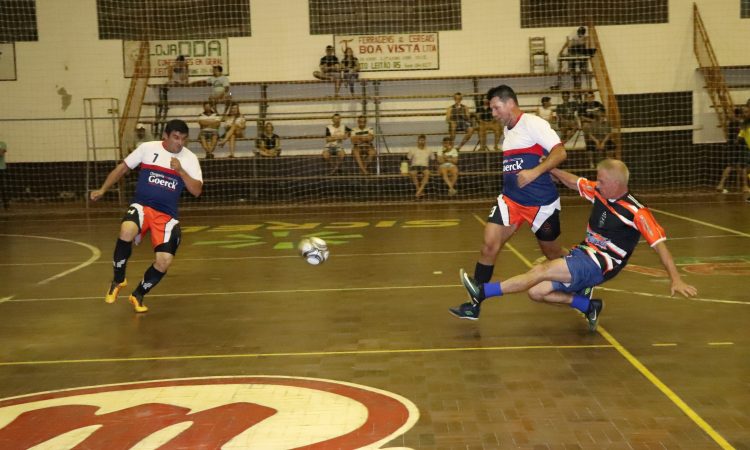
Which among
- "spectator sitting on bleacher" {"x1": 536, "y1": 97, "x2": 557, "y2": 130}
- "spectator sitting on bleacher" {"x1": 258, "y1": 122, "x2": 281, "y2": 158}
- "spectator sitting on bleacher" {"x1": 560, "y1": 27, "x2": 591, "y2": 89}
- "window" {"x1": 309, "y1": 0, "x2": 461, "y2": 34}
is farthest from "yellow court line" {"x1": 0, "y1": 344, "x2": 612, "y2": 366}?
"window" {"x1": 309, "y1": 0, "x2": 461, "y2": 34}

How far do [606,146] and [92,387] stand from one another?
64.7ft

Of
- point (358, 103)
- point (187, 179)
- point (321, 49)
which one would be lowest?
point (187, 179)

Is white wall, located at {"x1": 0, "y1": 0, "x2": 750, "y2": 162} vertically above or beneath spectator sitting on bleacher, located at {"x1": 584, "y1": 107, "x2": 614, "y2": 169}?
above

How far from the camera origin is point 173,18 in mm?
24688

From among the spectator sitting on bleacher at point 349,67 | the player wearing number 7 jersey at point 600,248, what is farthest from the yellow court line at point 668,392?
the spectator sitting on bleacher at point 349,67

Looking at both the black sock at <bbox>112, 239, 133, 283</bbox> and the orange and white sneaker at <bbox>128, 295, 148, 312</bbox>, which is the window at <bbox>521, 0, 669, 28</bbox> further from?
the orange and white sneaker at <bbox>128, 295, 148, 312</bbox>

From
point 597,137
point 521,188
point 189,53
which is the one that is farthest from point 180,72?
point 521,188

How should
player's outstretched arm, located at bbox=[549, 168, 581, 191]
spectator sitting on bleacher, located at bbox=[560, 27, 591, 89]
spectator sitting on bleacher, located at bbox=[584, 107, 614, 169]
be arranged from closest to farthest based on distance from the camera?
1. player's outstretched arm, located at bbox=[549, 168, 581, 191]
2. spectator sitting on bleacher, located at bbox=[584, 107, 614, 169]
3. spectator sitting on bleacher, located at bbox=[560, 27, 591, 89]

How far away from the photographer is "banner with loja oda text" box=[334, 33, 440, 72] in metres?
24.6

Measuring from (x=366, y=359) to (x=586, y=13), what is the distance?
20918 mm

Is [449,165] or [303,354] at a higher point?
[449,165]

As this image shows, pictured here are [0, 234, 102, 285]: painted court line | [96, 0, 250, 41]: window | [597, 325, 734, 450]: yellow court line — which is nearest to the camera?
[597, 325, 734, 450]: yellow court line

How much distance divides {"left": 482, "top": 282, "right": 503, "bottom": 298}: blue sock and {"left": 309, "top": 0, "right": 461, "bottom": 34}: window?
18.5 m

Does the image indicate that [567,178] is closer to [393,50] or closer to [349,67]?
[349,67]
